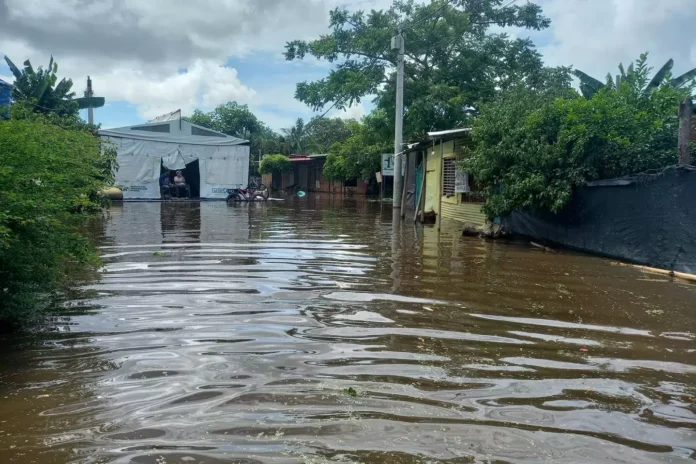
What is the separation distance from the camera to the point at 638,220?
8680 mm

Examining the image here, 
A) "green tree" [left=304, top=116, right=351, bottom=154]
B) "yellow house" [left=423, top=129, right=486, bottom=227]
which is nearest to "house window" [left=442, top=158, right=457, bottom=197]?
"yellow house" [left=423, top=129, right=486, bottom=227]

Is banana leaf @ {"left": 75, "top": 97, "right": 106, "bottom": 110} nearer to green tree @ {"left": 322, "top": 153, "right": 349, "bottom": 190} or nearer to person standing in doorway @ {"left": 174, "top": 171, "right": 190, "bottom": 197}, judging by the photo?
person standing in doorway @ {"left": 174, "top": 171, "right": 190, "bottom": 197}

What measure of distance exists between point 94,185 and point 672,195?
25.2 feet

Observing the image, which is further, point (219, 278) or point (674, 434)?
point (219, 278)

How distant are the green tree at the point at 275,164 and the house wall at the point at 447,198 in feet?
93.8

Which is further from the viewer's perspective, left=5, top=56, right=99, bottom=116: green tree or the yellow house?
left=5, top=56, right=99, bottom=116: green tree

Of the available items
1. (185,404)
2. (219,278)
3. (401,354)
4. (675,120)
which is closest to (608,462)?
(401,354)

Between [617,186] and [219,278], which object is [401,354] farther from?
[617,186]

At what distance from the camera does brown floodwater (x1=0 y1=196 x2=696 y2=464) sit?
302 cm

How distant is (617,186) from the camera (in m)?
9.14

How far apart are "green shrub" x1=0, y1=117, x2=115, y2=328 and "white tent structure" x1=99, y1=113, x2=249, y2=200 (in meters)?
22.1

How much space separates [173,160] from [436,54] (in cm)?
1404

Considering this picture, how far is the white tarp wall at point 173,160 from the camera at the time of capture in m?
27.2

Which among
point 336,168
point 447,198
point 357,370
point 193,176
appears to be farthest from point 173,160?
point 357,370
